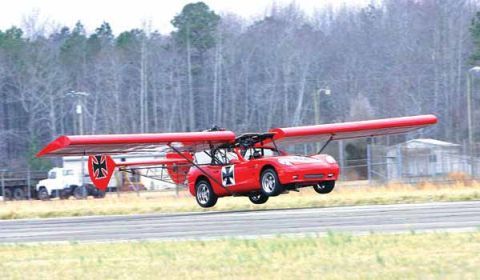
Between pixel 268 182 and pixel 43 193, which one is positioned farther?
pixel 43 193

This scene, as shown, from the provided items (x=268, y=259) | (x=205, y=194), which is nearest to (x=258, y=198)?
(x=205, y=194)

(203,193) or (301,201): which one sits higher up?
(203,193)

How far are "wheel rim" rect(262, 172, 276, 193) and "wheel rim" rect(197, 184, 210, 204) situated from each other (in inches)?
91.8

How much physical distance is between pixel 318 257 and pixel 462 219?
5816 mm

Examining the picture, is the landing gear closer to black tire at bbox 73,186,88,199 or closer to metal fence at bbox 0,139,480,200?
black tire at bbox 73,186,88,199

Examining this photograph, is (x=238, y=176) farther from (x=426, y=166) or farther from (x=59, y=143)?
(x=426, y=166)

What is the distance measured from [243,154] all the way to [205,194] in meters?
1.54

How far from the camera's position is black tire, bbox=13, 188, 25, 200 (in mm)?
57800

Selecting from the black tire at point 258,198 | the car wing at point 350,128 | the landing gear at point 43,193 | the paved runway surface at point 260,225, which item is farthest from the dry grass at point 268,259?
the landing gear at point 43,193

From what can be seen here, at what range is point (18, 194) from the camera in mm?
58500

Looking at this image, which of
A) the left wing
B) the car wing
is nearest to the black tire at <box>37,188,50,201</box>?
the left wing

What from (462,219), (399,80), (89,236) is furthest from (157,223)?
(399,80)

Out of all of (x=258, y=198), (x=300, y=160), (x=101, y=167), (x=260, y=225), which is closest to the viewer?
(x=260, y=225)

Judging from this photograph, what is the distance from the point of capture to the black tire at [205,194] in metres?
28.4
